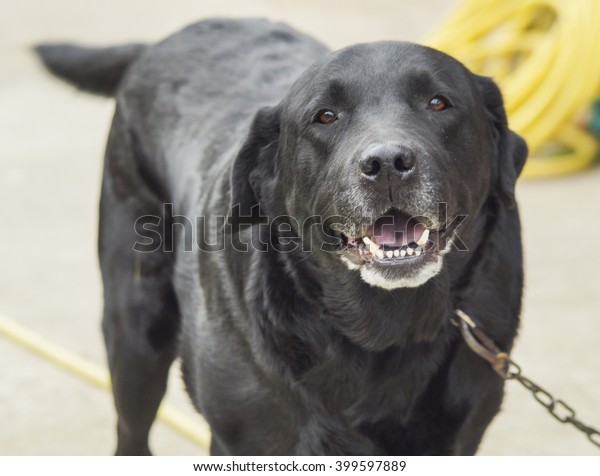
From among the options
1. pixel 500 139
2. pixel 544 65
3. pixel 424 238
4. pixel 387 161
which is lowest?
pixel 544 65

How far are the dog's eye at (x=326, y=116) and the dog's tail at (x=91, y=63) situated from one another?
1744mm

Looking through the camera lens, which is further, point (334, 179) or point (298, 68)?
point (298, 68)

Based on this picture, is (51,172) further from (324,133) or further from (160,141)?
(324,133)

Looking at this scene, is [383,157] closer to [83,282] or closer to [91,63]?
[91,63]

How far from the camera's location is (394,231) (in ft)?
9.42

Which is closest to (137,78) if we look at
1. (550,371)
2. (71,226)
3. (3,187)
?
(550,371)

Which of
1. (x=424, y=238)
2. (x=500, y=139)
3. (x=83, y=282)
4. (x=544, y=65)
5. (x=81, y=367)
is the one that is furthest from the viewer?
(x=544, y=65)

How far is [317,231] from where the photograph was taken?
2988 mm

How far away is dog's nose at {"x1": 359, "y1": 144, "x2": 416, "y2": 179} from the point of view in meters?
2.62

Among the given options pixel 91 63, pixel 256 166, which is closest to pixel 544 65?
pixel 91 63

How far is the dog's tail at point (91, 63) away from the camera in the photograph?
4.53 meters

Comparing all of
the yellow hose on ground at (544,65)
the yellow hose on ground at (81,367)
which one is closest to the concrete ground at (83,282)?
the yellow hose on ground at (81,367)

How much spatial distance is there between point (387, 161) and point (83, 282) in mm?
3893

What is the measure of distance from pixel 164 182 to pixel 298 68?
66cm
